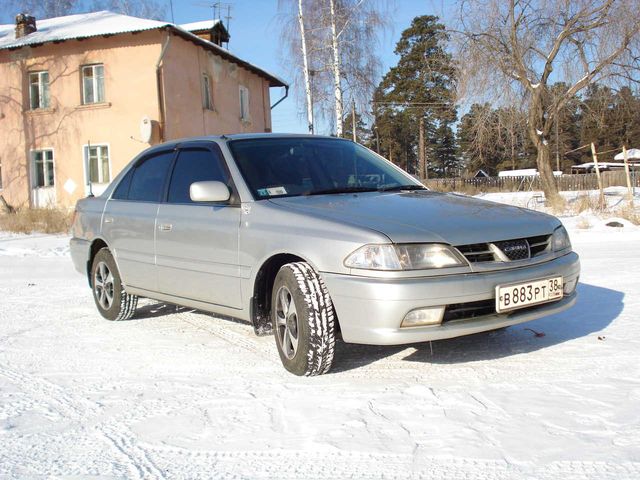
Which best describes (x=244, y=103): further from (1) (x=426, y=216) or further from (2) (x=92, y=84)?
(1) (x=426, y=216)

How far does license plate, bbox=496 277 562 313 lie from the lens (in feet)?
11.6

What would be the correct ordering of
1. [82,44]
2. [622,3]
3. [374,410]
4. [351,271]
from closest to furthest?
[374,410] → [351,271] → [622,3] → [82,44]

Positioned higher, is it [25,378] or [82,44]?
[82,44]

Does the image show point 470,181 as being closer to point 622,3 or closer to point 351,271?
point 622,3

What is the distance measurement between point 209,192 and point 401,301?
1.57m

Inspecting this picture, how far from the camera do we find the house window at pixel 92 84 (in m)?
22.7

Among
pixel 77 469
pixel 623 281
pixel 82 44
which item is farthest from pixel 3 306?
pixel 82 44

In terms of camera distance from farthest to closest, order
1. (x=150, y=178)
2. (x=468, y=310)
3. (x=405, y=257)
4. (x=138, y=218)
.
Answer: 1. (x=150, y=178)
2. (x=138, y=218)
3. (x=468, y=310)
4. (x=405, y=257)

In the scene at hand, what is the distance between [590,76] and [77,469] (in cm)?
2076

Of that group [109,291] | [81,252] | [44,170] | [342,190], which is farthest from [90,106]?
[342,190]

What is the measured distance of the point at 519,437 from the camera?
9.10 ft

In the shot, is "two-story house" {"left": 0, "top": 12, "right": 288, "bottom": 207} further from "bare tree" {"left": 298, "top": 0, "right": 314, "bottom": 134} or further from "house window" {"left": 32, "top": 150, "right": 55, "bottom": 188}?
"bare tree" {"left": 298, "top": 0, "right": 314, "bottom": 134}

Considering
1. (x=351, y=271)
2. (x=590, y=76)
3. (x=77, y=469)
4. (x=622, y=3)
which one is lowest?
(x=77, y=469)

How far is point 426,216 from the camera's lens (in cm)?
374
